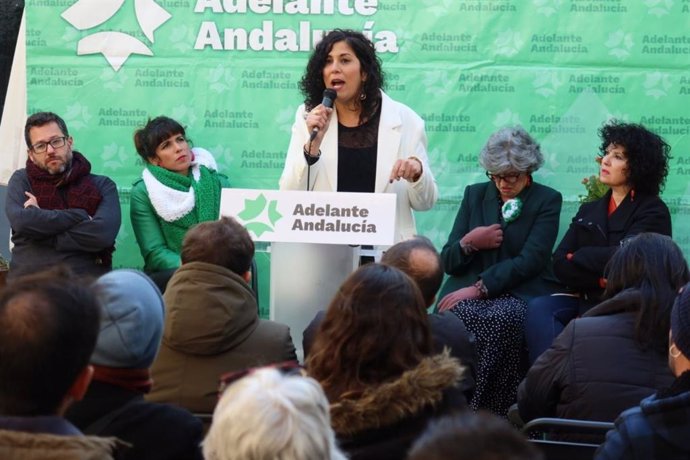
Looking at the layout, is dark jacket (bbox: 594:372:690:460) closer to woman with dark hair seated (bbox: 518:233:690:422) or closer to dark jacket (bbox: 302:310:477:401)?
woman with dark hair seated (bbox: 518:233:690:422)

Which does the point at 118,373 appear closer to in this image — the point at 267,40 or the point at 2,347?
the point at 2,347

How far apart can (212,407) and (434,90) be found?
3.22 meters

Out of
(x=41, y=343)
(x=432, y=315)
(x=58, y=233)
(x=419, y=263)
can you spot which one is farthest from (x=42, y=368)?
(x=58, y=233)

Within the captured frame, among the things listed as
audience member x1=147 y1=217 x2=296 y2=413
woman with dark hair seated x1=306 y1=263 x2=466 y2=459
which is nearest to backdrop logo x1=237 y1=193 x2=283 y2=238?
audience member x1=147 y1=217 x2=296 y2=413

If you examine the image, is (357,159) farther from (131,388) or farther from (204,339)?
(131,388)

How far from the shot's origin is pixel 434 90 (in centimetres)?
616

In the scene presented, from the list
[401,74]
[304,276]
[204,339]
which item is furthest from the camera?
[401,74]

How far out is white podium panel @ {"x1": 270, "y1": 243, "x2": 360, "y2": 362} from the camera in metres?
4.88

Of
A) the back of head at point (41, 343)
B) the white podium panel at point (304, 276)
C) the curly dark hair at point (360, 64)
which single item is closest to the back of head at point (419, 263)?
the white podium panel at point (304, 276)

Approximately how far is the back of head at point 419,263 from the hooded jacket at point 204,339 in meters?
0.55

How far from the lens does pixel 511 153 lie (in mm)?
5707

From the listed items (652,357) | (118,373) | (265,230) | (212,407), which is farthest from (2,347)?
(265,230)

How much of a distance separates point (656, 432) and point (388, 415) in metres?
0.65

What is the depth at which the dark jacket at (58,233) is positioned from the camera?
567 cm
